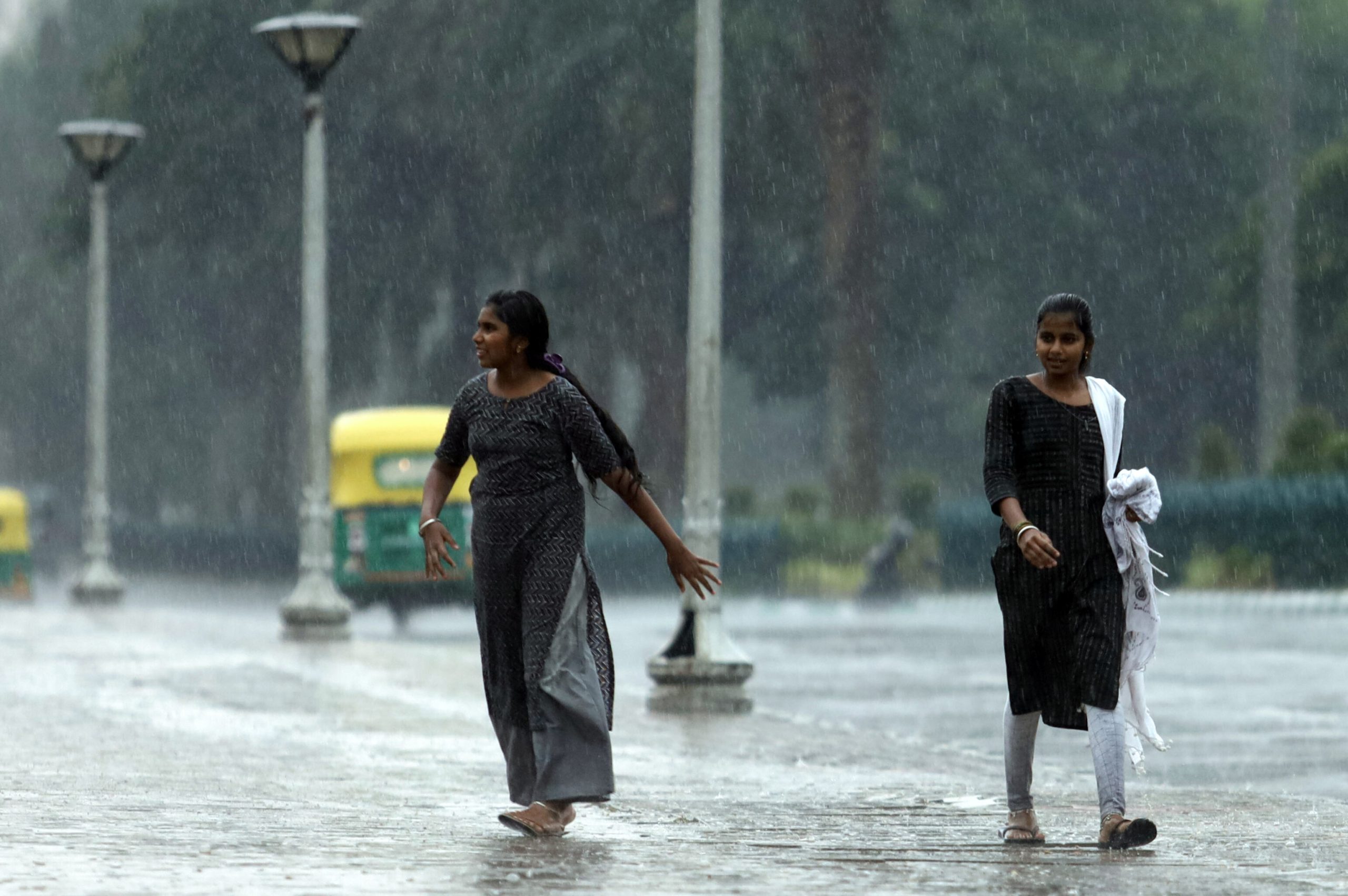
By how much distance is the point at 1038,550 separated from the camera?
7.84m

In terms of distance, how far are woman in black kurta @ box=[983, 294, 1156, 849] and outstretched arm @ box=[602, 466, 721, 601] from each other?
90cm

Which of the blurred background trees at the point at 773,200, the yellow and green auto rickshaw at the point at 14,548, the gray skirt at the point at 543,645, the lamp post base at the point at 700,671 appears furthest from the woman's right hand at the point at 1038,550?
the yellow and green auto rickshaw at the point at 14,548

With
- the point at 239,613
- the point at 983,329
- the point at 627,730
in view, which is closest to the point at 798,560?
the point at 239,613

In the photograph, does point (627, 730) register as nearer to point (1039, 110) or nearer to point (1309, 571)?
point (1309, 571)

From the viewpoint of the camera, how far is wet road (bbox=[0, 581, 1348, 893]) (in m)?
7.20

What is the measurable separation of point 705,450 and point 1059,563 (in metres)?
7.89

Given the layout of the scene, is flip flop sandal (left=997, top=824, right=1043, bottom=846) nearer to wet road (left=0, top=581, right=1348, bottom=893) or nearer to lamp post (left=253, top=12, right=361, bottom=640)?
wet road (left=0, top=581, right=1348, bottom=893)

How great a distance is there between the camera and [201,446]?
68062 millimetres

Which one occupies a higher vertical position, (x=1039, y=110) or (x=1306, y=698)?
(x=1039, y=110)

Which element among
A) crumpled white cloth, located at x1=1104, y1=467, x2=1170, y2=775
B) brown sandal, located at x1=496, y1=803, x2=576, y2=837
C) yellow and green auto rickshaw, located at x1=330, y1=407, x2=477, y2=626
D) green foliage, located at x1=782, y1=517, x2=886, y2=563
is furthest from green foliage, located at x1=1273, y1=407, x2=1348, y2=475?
brown sandal, located at x1=496, y1=803, x2=576, y2=837


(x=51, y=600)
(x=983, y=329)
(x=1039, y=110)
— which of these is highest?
(x=1039, y=110)

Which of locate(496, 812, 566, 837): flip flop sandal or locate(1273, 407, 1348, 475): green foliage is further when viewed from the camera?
locate(1273, 407, 1348, 475): green foliage

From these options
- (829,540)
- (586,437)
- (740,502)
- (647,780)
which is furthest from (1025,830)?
(740,502)

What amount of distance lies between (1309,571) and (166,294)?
3433cm
